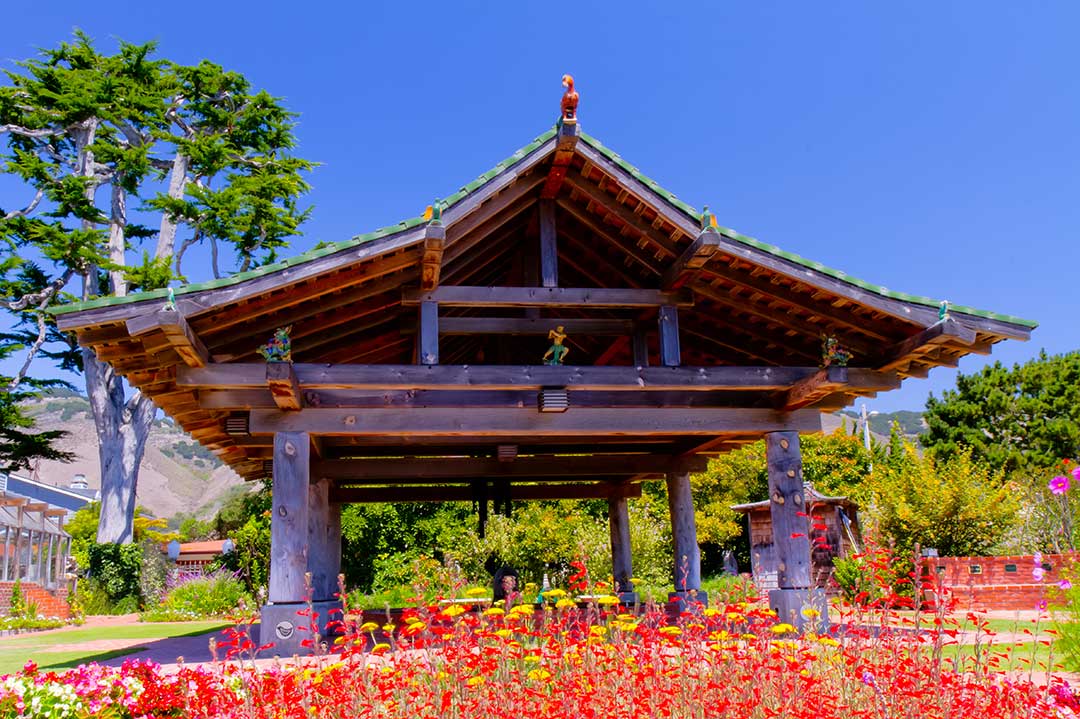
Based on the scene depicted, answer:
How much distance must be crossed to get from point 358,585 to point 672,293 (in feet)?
67.2

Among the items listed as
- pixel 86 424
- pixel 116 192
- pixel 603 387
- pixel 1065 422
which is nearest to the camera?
pixel 603 387

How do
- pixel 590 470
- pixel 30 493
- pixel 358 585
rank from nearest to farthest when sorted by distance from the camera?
pixel 590 470
pixel 358 585
pixel 30 493

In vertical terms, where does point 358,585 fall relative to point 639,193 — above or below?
below

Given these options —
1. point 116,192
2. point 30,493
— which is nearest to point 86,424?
point 30,493

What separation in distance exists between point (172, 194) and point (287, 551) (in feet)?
84.9

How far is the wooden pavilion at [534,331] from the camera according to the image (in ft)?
28.5

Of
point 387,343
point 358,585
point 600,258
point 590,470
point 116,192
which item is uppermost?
point 116,192

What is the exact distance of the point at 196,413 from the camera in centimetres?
1088

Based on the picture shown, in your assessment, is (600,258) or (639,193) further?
(600,258)

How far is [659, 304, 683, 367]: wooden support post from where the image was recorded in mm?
9891

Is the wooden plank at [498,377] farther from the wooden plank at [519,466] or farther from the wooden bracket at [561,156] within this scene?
the wooden plank at [519,466]

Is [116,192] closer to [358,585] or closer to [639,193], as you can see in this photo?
[358,585]

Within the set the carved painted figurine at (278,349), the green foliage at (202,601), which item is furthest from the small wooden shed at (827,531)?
the carved painted figurine at (278,349)

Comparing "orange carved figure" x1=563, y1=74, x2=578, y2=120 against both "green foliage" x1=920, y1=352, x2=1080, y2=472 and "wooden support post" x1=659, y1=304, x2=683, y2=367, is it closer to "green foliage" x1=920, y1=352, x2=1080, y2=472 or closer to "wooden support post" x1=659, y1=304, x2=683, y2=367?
"wooden support post" x1=659, y1=304, x2=683, y2=367
